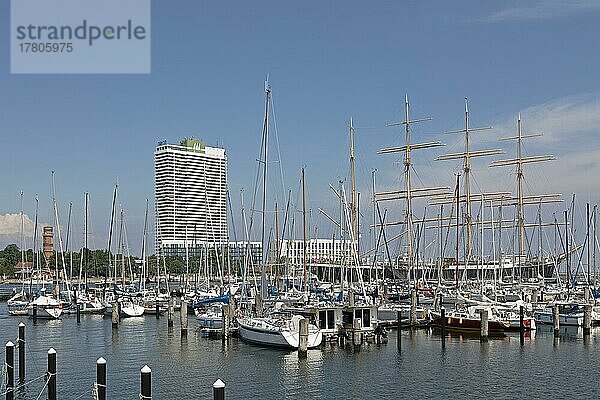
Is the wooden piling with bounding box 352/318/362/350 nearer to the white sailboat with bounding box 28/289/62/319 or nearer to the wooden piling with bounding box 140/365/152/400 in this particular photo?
the wooden piling with bounding box 140/365/152/400

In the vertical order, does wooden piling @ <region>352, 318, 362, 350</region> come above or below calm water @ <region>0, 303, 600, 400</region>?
above

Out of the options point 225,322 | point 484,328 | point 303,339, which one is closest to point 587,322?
point 484,328

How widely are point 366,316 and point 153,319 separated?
3560cm

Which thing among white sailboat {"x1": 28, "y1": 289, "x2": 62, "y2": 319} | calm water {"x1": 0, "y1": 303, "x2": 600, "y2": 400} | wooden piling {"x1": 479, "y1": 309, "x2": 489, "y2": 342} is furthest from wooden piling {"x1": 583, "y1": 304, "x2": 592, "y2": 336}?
white sailboat {"x1": 28, "y1": 289, "x2": 62, "y2": 319}

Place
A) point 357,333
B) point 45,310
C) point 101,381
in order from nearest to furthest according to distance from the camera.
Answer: point 101,381
point 357,333
point 45,310

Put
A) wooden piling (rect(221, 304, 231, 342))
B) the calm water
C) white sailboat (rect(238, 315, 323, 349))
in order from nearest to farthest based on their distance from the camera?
the calm water → white sailboat (rect(238, 315, 323, 349)) → wooden piling (rect(221, 304, 231, 342))

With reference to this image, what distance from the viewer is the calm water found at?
4250cm

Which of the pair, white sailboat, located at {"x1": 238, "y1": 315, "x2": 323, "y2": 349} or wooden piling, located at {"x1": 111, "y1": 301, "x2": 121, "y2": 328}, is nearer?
white sailboat, located at {"x1": 238, "y1": 315, "x2": 323, "y2": 349}

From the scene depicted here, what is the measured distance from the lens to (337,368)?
160ft

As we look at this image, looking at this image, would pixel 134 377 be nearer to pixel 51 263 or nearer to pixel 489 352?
pixel 489 352

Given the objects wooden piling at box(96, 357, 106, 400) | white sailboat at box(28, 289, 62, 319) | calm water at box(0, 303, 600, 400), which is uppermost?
wooden piling at box(96, 357, 106, 400)

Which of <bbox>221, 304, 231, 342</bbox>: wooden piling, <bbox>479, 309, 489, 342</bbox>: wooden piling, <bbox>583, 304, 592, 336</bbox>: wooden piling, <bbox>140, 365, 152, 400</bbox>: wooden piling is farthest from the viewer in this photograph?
<bbox>583, 304, 592, 336</bbox>: wooden piling

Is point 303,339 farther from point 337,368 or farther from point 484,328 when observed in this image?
point 484,328

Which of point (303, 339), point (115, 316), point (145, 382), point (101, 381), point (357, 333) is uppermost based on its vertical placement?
point (145, 382)
